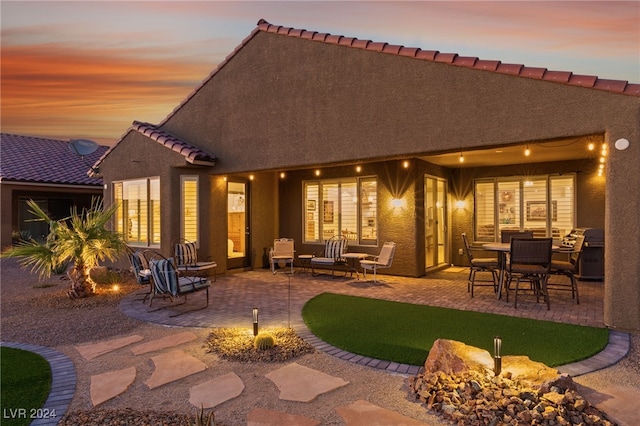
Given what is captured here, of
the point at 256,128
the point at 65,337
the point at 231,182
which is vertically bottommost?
the point at 65,337

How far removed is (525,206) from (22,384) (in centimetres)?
1311

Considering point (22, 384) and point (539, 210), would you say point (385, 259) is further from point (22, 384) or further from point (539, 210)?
point (22, 384)

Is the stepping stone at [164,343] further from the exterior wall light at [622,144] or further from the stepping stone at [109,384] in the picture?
the exterior wall light at [622,144]

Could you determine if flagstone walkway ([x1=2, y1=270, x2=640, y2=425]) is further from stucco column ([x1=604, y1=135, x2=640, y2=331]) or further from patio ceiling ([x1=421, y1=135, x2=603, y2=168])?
patio ceiling ([x1=421, y1=135, x2=603, y2=168])

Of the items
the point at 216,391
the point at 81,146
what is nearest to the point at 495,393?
the point at 216,391

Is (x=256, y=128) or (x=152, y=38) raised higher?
(x=152, y=38)

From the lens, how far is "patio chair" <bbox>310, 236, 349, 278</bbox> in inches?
465

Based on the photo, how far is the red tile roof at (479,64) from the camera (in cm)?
602

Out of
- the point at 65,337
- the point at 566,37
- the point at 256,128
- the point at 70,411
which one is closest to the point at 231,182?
the point at 256,128

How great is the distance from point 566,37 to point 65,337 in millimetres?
14102

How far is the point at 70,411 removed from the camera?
150 inches

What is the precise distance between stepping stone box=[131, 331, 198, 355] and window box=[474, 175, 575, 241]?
10.5 metres

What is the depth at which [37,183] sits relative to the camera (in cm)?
1830

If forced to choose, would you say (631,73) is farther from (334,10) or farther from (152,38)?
(152,38)
